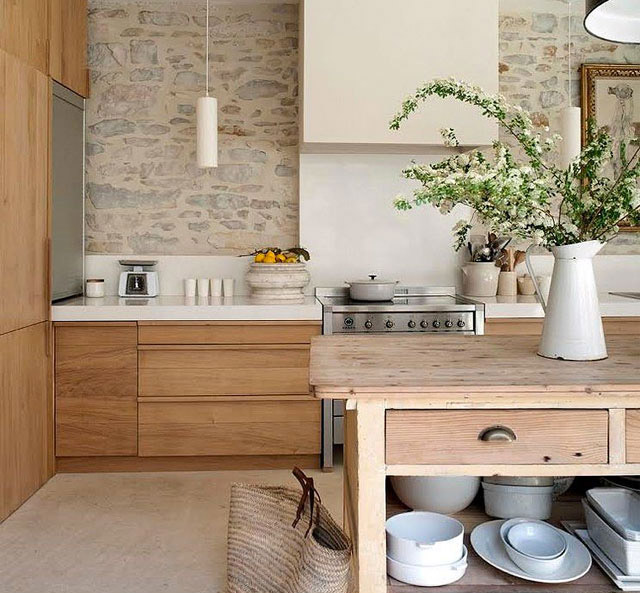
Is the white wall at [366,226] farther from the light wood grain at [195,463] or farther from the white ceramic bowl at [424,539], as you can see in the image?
the white ceramic bowl at [424,539]

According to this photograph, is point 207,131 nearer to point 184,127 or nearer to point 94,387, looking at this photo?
point 184,127

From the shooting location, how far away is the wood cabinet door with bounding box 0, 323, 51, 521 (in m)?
3.50

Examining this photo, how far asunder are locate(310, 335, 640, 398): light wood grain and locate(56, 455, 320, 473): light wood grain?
6.41 feet

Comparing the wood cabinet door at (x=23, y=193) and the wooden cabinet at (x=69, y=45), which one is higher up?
the wooden cabinet at (x=69, y=45)

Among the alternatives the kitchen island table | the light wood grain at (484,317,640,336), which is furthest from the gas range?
the kitchen island table

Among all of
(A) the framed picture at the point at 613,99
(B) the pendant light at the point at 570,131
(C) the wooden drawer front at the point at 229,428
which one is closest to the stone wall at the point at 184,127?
(C) the wooden drawer front at the point at 229,428

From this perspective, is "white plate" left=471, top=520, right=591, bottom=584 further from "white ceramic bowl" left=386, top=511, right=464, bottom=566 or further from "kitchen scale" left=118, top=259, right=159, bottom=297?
"kitchen scale" left=118, top=259, right=159, bottom=297

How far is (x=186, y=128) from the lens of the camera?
4914mm

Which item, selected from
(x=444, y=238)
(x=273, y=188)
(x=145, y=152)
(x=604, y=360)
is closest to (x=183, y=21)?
(x=145, y=152)

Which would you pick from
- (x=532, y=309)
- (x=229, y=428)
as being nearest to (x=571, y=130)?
(x=532, y=309)

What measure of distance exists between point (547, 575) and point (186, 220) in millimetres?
3591

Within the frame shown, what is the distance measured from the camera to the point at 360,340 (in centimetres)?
247

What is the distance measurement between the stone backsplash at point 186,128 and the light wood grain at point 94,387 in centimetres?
97

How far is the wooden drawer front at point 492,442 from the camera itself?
5.68 ft
